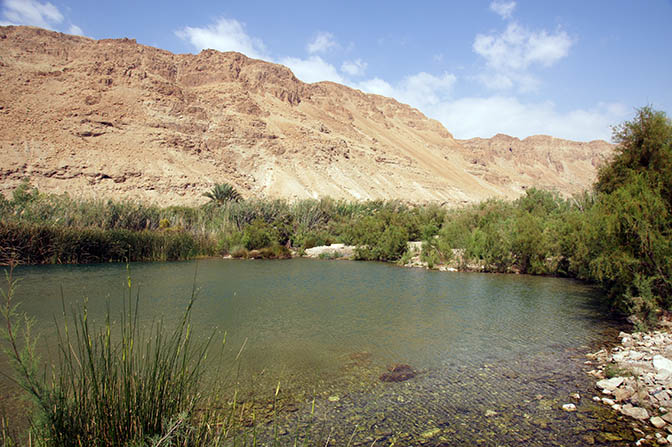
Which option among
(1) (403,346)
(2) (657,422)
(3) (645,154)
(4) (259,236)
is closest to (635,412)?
(2) (657,422)

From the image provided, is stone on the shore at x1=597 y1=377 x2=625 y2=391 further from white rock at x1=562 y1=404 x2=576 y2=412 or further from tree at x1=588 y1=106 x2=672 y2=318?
tree at x1=588 y1=106 x2=672 y2=318

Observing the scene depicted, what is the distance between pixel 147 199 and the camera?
45844 mm

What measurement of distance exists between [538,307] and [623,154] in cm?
420

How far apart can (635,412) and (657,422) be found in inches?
10.7

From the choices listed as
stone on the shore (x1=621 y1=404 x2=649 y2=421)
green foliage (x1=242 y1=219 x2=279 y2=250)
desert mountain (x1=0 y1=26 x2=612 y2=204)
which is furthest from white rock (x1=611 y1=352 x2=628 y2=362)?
desert mountain (x1=0 y1=26 x2=612 y2=204)

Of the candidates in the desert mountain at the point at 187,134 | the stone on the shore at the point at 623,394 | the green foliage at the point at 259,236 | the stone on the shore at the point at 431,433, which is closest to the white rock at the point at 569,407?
the stone on the shore at the point at 623,394

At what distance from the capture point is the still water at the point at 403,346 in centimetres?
448

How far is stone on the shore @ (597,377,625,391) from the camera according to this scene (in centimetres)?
519

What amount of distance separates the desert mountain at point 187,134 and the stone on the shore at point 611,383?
4666 cm

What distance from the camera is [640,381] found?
5.17m

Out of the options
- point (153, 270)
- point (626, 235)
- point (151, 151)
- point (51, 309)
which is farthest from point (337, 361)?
point (151, 151)

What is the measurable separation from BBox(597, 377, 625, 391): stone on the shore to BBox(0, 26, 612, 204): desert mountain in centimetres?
4666

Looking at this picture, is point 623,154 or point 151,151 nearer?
point 623,154

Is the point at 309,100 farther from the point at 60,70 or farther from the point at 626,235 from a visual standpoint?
the point at 626,235
